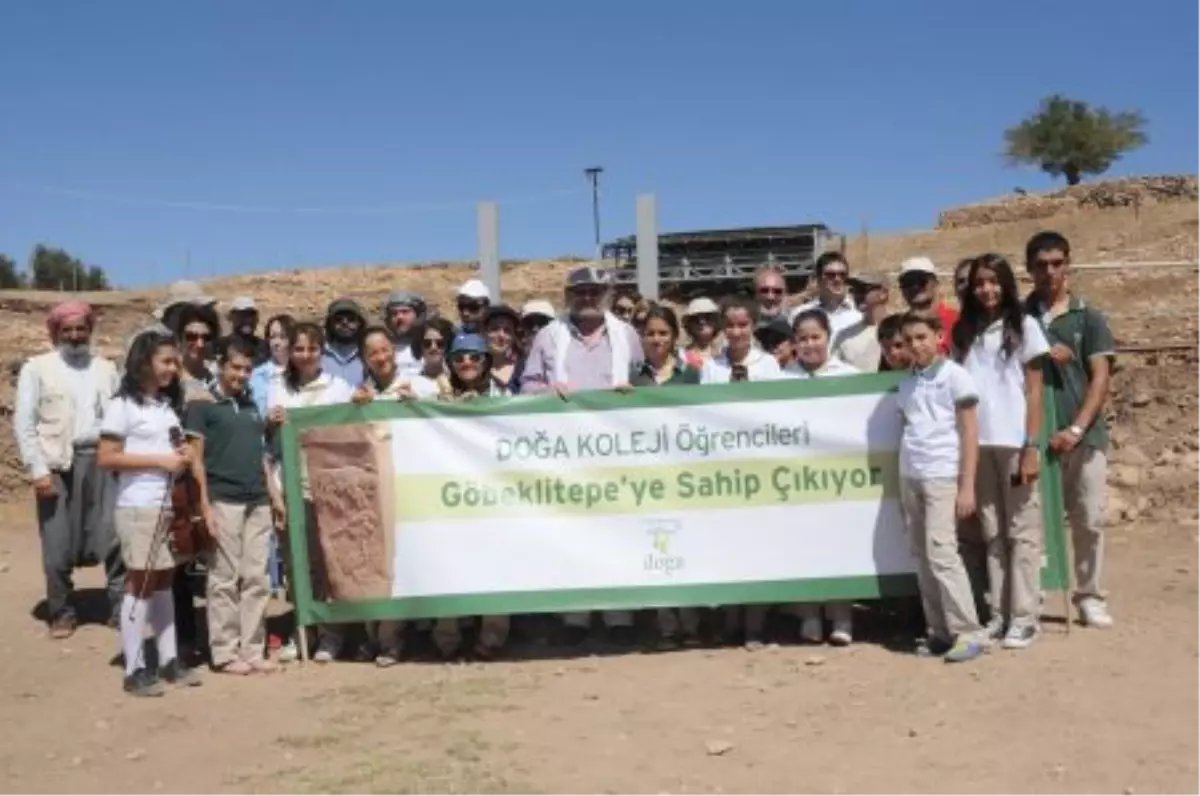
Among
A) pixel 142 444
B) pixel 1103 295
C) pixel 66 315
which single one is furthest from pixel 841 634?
pixel 1103 295

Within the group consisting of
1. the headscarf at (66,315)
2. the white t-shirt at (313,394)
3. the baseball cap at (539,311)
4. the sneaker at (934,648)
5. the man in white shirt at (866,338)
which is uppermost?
the headscarf at (66,315)

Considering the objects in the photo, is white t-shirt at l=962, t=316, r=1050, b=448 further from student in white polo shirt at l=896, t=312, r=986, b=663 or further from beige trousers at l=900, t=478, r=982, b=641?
beige trousers at l=900, t=478, r=982, b=641

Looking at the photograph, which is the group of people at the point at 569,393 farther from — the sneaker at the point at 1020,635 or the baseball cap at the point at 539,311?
the baseball cap at the point at 539,311

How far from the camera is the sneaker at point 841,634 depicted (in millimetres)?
6023

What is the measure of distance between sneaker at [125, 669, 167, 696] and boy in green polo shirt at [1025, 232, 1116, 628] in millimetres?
4822

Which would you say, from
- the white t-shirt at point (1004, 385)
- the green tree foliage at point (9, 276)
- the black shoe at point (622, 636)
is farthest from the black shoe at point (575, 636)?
the green tree foliage at point (9, 276)

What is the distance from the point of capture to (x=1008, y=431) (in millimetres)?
5648

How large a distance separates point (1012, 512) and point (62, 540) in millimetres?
5759

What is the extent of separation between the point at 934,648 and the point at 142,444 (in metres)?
4.18

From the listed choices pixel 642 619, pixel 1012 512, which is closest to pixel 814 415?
pixel 1012 512

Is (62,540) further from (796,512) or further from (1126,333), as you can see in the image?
(1126,333)

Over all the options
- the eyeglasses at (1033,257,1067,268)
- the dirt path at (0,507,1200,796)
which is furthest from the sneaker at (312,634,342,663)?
the eyeglasses at (1033,257,1067,268)

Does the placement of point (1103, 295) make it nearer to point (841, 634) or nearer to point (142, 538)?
point (841, 634)

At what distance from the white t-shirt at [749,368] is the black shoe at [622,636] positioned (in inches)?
59.2
